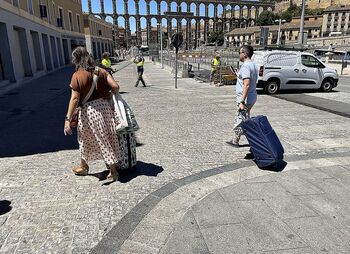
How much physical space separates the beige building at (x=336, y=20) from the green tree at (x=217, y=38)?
43.5m

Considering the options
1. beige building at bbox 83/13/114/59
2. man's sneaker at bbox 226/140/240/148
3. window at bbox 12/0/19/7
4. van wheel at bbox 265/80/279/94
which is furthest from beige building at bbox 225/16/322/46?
man's sneaker at bbox 226/140/240/148

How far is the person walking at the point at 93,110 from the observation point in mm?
3619

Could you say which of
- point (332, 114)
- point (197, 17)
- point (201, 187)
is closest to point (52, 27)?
point (332, 114)

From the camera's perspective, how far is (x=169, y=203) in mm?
3564

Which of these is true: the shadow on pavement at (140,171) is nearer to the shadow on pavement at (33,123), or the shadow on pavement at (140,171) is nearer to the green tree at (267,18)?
the shadow on pavement at (33,123)

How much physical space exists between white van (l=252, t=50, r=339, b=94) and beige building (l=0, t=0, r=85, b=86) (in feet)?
39.7

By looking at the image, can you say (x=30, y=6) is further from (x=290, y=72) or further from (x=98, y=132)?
(x=98, y=132)

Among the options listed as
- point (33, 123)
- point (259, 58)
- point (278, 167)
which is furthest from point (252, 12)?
point (278, 167)

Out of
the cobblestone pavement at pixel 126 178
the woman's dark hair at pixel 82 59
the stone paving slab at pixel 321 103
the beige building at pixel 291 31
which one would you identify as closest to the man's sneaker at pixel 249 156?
the cobblestone pavement at pixel 126 178

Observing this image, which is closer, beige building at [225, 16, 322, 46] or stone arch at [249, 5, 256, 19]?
beige building at [225, 16, 322, 46]

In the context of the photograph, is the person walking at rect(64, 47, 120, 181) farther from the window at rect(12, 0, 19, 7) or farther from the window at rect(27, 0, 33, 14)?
the window at rect(27, 0, 33, 14)

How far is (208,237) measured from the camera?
290 cm

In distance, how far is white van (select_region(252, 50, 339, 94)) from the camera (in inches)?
476

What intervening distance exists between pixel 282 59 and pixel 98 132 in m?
10.4
